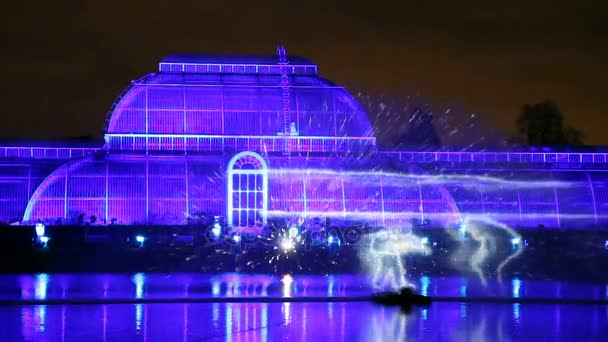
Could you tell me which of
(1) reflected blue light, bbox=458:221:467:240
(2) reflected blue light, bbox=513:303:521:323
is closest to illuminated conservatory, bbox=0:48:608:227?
(1) reflected blue light, bbox=458:221:467:240

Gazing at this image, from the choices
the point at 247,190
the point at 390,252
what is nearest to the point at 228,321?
the point at 390,252

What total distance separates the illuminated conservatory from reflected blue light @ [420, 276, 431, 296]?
15.9 meters

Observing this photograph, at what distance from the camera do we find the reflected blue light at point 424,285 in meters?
44.1

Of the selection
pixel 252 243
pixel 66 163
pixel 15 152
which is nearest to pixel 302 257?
pixel 252 243

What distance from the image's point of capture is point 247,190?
69.0 metres

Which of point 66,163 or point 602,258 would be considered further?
point 66,163

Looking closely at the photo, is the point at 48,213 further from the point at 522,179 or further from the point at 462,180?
the point at 522,179

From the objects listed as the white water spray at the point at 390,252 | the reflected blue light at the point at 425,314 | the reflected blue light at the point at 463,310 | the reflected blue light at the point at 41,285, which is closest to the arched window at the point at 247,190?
the white water spray at the point at 390,252

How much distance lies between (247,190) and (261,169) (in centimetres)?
180

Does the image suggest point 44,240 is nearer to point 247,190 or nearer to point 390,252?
point 247,190

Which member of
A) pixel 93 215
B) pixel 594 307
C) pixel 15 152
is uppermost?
pixel 15 152

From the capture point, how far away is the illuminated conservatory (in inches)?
2655

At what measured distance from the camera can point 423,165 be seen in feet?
246

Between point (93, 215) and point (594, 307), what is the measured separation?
35.5 metres
